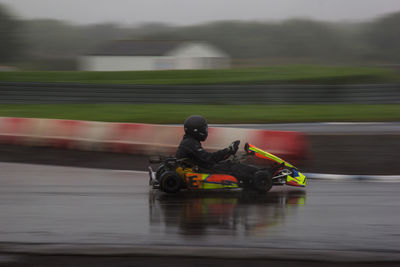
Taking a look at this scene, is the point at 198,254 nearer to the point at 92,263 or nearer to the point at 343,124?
the point at 92,263

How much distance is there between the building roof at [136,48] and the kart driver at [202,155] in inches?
1598

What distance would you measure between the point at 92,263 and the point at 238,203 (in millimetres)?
2847

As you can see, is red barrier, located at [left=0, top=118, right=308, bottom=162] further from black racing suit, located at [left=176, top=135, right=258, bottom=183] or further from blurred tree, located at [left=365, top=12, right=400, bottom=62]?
blurred tree, located at [left=365, top=12, right=400, bottom=62]

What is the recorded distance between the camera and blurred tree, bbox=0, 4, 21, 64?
4947 centimetres

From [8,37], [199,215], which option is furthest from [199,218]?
[8,37]

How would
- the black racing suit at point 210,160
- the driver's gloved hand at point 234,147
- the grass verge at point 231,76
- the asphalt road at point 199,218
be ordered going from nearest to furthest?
the asphalt road at point 199,218
the driver's gloved hand at point 234,147
the black racing suit at point 210,160
the grass verge at point 231,76

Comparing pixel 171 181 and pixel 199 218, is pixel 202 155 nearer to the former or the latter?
pixel 171 181

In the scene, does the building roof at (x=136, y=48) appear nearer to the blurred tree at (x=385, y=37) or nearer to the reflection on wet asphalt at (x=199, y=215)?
the blurred tree at (x=385, y=37)

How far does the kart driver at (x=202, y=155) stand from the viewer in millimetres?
7414

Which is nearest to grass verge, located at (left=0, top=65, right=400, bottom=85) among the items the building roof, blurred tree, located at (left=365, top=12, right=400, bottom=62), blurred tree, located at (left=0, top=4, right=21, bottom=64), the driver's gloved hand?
the building roof

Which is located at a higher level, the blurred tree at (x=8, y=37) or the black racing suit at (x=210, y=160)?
the blurred tree at (x=8, y=37)

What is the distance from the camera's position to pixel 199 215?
21.7ft

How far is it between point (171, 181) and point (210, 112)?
13077mm

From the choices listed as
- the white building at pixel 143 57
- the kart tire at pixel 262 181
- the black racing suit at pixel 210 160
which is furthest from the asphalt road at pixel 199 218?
the white building at pixel 143 57
